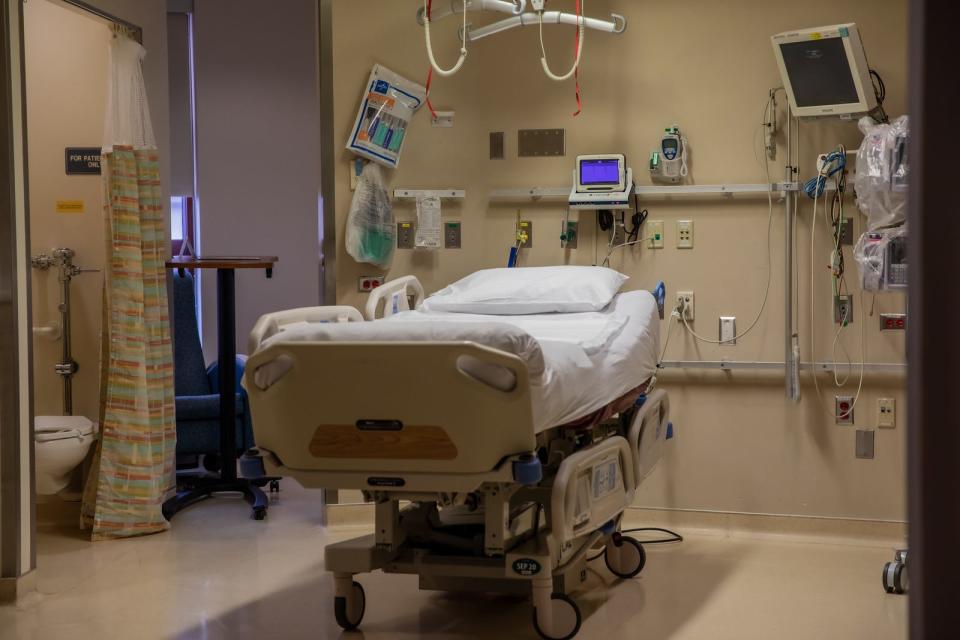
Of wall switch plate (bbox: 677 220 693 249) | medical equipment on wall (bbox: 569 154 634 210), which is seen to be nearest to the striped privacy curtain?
medical equipment on wall (bbox: 569 154 634 210)

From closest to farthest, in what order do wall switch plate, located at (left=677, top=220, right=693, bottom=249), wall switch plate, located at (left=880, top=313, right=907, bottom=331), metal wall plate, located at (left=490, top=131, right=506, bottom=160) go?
wall switch plate, located at (left=880, top=313, right=907, bottom=331)
wall switch plate, located at (left=677, top=220, right=693, bottom=249)
metal wall plate, located at (left=490, top=131, right=506, bottom=160)

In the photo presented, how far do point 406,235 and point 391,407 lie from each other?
91.4 inches

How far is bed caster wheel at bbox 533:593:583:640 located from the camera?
3.44m

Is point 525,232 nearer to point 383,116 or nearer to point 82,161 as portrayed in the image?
point 383,116

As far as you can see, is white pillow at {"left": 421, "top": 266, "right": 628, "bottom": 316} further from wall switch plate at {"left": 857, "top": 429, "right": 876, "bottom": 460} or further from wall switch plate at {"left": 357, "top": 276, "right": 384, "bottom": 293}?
wall switch plate at {"left": 857, "top": 429, "right": 876, "bottom": 460}

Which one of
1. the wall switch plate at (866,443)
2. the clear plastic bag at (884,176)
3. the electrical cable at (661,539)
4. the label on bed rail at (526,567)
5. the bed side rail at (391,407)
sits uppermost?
the clear plastic bag at (884,176)

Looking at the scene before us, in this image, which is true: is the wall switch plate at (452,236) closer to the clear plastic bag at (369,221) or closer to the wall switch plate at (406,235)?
the wall switch plate at (406,235)

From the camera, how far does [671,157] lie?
16.3 ft

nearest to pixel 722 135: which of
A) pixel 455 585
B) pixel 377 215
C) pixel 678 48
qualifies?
pixel 678 48

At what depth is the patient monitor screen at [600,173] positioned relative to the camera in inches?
197

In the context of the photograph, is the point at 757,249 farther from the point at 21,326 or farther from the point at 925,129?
the point at 925,129

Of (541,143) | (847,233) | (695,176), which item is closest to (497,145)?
(541,143)

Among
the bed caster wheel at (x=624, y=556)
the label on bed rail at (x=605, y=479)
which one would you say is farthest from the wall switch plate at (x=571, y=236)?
the label on bed rail at (x=605, y=479)

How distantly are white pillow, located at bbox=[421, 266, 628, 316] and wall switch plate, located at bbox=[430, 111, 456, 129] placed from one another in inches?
41.9
